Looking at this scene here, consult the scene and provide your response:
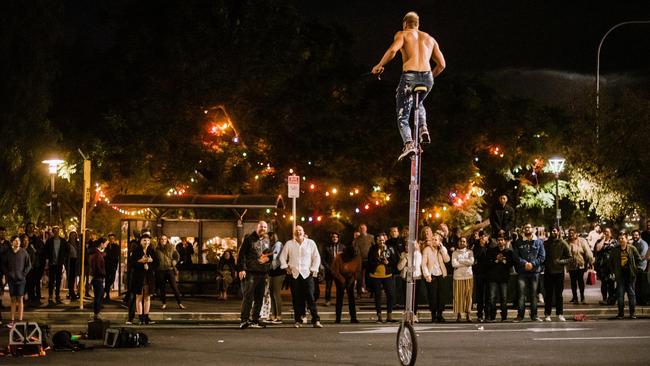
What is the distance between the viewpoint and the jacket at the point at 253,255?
19.5m

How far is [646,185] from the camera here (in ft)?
128

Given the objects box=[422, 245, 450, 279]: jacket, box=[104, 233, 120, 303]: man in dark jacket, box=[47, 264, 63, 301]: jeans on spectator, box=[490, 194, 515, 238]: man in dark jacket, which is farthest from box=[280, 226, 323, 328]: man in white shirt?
box=[47, 264, 63, 301]: jeans on spectator

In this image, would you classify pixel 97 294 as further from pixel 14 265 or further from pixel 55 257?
pixel 55 257

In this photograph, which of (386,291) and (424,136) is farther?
(386,291)

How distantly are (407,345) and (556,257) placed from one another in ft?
32.9

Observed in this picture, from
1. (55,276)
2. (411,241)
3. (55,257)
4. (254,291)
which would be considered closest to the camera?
(411,241)

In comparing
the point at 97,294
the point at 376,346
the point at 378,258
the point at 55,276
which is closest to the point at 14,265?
the point at 97,294

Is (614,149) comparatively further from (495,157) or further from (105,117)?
(105,117)

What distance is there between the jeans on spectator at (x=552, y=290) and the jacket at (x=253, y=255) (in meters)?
6.25

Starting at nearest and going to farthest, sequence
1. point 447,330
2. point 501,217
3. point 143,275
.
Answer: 1. point 447,330
2. point 143,275
3. point 501,217

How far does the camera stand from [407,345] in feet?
38.9

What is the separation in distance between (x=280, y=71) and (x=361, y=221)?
24.8 feet

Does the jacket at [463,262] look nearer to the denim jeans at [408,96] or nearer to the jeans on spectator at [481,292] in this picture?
the jeans on spectator at [481,292]

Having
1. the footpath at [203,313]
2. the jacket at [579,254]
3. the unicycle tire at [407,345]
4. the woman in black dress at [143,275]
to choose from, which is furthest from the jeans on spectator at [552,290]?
the unicycle tire at [407,345]
